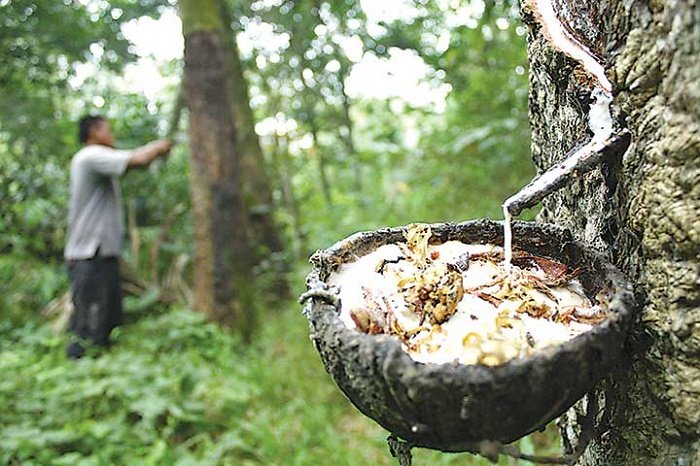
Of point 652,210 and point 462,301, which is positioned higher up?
point 652,210

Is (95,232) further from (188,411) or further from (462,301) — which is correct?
(462,301)

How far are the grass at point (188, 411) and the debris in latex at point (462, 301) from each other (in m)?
1.15

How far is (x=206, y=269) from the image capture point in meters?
3.47

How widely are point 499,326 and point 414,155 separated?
3.99 meters

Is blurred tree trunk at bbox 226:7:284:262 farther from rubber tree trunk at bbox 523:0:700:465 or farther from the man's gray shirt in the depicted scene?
rubber tree trunk at bbox 523:0:700:465

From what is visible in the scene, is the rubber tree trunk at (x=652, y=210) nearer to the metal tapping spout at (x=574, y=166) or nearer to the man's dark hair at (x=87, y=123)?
the metal tapping spout at (x=574, y=166)

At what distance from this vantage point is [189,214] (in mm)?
4719

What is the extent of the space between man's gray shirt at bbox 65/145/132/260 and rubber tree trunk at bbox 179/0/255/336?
47 cm

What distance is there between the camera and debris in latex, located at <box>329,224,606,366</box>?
0.64 meters

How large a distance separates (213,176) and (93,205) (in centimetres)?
75

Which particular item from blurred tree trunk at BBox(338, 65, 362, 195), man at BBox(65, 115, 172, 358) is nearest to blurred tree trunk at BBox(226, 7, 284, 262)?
blurred tree trunk at BBox(338, 65, 362, 195)

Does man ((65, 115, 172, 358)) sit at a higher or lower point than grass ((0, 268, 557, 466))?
higher

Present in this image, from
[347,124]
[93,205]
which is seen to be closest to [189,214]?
[93,205]

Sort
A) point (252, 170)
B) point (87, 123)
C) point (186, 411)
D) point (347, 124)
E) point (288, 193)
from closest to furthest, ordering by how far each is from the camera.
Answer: point (186, 411), point (87, 123), point (252, 170), point (288, 193), point (347, 124)
